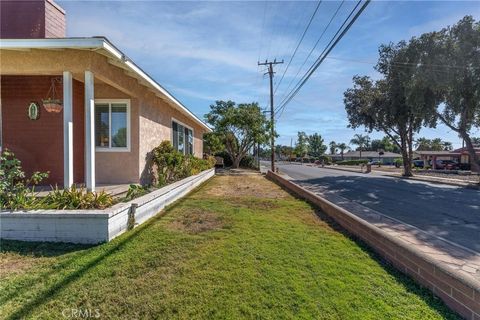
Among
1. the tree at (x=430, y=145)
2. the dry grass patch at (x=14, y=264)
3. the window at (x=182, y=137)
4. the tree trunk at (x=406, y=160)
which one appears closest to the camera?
the dry grass patch at (x=14, y=264)

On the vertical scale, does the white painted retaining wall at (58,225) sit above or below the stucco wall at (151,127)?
below

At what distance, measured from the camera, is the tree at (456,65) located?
14859 mm

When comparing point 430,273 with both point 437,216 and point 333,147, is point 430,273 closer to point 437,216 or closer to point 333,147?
point 437,216

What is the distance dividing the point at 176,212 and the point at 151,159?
3.83 m

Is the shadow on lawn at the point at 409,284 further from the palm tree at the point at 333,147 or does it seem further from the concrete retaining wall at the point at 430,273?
the palm tree at the point at 333,147

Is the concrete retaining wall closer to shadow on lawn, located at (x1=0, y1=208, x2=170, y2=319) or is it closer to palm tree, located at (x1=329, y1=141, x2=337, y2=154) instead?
shadow on lawn, located at (x1=0, y1=208, x2=170, y2=319)

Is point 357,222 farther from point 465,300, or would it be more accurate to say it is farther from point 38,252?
point 38,252

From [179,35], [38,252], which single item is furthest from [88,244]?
[179,35]

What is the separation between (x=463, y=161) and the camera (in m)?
42.1

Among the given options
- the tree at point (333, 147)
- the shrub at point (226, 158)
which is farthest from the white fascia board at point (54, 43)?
the tree at point (333, 147)

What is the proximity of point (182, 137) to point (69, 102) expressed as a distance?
9.69 m

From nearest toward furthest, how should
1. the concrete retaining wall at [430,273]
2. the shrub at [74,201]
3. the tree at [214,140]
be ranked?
1. the concrete retaining wall at [430,273]
2. the shrub at [74,201]
3. the tree at [214,140]

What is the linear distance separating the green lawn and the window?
9.23m

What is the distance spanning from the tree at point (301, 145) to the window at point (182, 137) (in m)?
75.4
